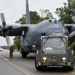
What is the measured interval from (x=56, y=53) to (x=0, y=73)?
11.2 feet

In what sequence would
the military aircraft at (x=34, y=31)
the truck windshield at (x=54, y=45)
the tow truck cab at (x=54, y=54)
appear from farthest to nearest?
the military aircraft at (x=34, y=31) → the truck windshield at (x=54, y=45) → the tow truck cab at (x=54, y=54)

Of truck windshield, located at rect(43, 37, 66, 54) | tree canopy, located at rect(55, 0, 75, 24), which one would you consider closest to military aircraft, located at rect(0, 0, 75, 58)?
truck windshield, located at rect(43, 37, 66, 54)

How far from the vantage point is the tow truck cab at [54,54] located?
19.0 m

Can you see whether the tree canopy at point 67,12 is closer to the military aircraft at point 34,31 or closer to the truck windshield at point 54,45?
the military aircraft at point 34,31

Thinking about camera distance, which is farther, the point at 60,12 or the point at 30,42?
the point at 60,12

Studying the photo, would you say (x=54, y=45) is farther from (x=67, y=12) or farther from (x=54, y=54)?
(x=67, y=12)

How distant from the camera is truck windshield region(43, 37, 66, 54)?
19.6 m

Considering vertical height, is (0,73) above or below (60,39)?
below

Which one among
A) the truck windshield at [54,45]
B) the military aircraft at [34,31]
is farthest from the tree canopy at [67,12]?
the truck windshield at [54,45]

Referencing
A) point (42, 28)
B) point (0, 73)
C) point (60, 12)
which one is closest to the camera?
point (0, 73)

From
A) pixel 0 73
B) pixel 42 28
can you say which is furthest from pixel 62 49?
pixel 42 28

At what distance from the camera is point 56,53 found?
19.3 meters

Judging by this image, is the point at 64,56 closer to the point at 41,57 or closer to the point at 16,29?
the point at 41,57

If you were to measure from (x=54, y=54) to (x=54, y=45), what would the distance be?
3.39 feet
